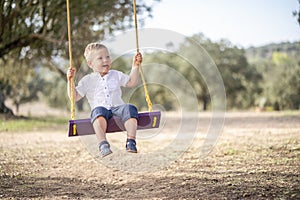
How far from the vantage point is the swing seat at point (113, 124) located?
4215 millimetres

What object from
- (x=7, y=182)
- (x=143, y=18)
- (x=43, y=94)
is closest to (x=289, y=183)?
(x=7, y=182)

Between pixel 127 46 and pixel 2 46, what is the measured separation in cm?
943

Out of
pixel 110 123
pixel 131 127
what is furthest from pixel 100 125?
pixel 131 127

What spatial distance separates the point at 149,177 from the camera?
18.1 ft

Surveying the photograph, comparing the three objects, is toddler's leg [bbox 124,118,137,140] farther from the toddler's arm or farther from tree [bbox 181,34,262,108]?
tree [bbox 181,34,262,108]

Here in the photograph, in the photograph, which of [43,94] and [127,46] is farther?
[43,94]

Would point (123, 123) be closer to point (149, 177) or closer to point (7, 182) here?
point (149, 177)

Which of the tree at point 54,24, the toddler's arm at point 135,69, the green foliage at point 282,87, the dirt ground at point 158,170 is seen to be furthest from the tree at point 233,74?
the toddler's arm at point 135,69

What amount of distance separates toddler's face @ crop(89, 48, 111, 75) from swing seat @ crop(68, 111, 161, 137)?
23.5 inches

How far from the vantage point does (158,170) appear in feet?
19.7

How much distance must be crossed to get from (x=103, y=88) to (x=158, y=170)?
1.88 meters

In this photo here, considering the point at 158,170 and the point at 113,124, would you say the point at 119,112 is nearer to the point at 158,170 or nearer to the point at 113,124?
the point at 113,124

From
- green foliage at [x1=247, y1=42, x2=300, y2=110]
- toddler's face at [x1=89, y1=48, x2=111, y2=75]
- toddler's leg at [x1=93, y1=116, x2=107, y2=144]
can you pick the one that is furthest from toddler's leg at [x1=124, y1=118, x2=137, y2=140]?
green foliage at [x1=247, y1=42, x2=300, y2=110]

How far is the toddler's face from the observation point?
15.1 ft
